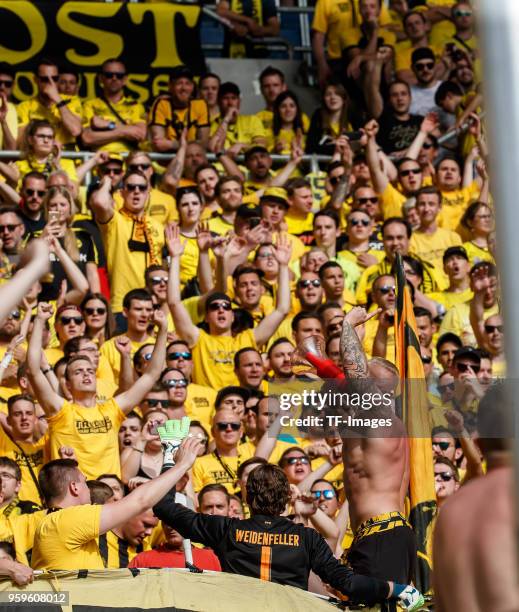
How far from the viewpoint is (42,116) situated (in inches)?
495

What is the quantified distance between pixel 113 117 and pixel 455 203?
3.52 meters

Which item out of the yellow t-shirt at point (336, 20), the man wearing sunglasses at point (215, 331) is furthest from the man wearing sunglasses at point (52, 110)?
the yellow t-shirt at point (336, 20)

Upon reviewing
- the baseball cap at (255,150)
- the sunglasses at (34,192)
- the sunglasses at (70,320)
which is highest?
the baseball cap at (255,150)

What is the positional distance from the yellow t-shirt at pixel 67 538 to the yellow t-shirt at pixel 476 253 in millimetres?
6453

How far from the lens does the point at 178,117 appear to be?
12.9 meters

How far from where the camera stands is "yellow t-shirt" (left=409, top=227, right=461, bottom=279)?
1189 cm

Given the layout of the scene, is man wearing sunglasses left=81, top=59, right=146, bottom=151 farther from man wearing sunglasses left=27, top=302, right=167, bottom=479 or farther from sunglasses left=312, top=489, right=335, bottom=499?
sunglasses left=312, top=489, right=335, bottom=499

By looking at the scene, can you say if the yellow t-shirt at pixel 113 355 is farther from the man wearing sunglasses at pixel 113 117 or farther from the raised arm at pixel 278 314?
the man wearing sunglasses at pixel 113 117

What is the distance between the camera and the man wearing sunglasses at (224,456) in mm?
8672

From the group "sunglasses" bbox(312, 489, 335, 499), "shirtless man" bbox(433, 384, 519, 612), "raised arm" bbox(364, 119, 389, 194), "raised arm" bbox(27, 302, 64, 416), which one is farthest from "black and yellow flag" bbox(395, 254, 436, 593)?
"raised arm" bbox(364, 119, 389, 194)

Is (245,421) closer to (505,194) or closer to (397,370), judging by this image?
(397,370)

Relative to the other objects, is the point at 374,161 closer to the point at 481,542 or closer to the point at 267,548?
the point at 267,548

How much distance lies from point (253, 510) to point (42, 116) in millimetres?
7503

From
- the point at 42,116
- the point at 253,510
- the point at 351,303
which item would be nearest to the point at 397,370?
the point at 253,510
